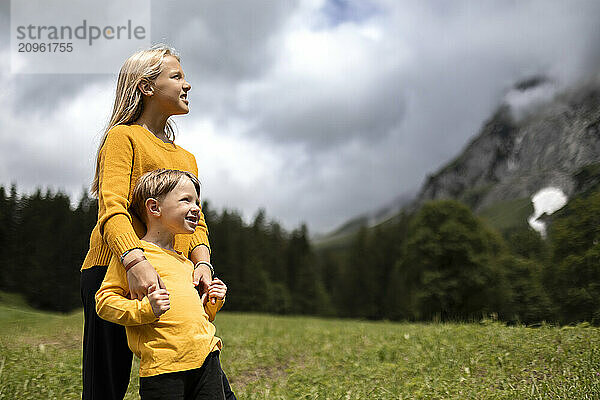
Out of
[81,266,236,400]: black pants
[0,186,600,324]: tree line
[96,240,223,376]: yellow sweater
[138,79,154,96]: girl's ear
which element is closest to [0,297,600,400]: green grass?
[0,186,600,324]: tree line

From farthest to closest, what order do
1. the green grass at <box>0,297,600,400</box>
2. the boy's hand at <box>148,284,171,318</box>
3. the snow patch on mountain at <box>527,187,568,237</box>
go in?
the snow patch on mountain at <box>527,187,568,237</box>, the green grass at <box>0,297,600,400</box>, the boy's hand at <box>148,284,171,318</box>

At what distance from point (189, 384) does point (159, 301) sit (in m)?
0.44

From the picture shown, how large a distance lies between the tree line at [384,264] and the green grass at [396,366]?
1511 millimetres

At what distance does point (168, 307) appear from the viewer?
6.43 feet

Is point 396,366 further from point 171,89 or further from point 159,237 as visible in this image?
point 171,89

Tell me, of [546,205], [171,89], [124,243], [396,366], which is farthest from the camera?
[546,205]

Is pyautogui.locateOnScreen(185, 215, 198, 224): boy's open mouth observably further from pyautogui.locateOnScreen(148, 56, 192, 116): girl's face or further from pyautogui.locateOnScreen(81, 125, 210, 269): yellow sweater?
pyautogui.locateOnScreen(148, 56, 192, 116): girl's face

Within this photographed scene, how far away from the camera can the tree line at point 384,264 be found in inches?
307

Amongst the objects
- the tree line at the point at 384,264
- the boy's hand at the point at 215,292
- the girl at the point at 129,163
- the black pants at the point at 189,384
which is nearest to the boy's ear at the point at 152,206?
the girl at the point at 129,163

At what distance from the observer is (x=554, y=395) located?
12.8 ft

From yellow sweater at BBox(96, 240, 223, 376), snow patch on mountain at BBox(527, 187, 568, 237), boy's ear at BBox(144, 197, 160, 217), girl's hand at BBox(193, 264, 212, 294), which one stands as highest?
snow patch on mountain at BBox(527, 187, 568, 237)

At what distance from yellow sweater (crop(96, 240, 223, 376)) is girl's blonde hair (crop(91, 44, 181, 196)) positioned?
2.06ft

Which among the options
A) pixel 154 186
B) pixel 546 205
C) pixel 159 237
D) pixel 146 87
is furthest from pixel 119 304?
pixel 546 205

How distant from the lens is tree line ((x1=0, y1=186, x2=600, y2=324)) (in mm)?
7789
